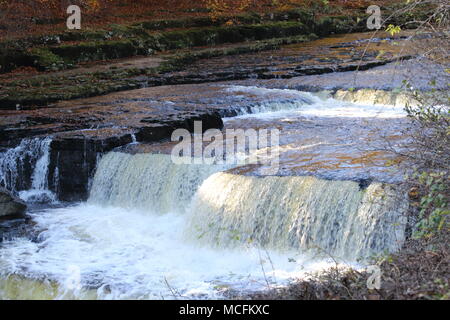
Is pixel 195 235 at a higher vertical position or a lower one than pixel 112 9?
lower

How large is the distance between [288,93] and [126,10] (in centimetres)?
1394

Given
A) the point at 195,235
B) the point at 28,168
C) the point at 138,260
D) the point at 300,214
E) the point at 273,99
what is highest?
the point at 273,99

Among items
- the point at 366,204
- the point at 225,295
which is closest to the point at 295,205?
the point at 366,204

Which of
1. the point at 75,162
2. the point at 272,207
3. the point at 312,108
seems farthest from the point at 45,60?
the point at 272,207

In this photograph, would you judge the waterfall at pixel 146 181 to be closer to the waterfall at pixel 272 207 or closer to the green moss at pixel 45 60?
the waterfall at pixel 272 207

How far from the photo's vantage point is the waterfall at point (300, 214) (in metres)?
7.91

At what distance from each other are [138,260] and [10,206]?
2903 millimetres

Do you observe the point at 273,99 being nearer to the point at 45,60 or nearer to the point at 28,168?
the point at 28,168

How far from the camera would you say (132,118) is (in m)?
13.2

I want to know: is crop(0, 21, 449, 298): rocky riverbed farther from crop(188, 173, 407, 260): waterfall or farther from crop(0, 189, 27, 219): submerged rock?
crop(0, 189, 27, 219): submerged rock

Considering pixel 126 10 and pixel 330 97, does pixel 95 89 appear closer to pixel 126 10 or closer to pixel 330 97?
pixel 330 97

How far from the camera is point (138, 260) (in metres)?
8.59

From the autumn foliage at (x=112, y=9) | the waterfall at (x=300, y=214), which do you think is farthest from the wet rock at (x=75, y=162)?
the autumn foliage at (x=112, y=9)

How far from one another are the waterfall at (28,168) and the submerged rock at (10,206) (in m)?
1.55
